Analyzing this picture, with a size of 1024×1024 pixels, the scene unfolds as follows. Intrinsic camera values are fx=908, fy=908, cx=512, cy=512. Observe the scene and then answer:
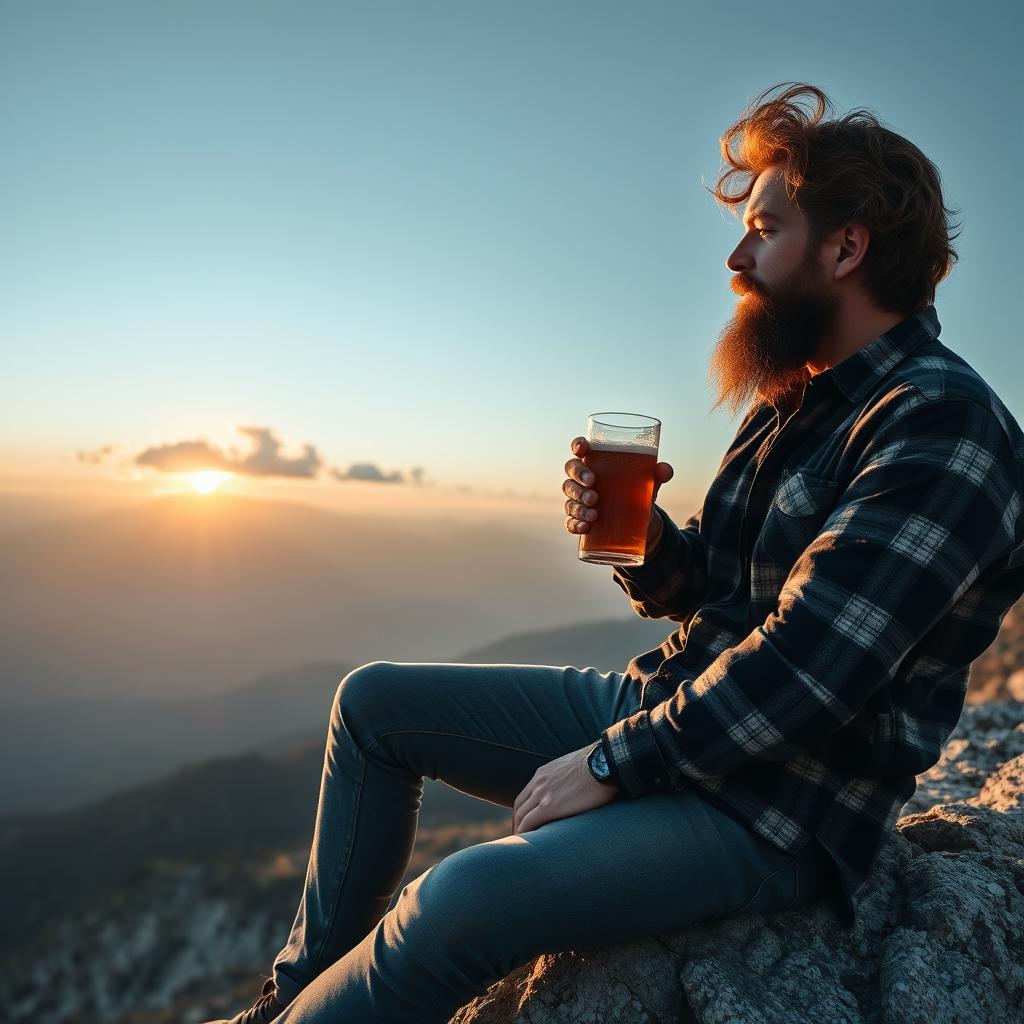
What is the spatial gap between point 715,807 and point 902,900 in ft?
2.98

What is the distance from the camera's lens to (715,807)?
238 cm

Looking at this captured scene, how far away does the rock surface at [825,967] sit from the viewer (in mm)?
2348

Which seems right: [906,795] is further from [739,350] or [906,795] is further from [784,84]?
[784,84]

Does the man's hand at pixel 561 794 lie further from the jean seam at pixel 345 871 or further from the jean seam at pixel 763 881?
the jean seam at pixel 345 871

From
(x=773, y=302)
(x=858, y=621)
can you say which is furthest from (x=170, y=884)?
(x=858, y=621)

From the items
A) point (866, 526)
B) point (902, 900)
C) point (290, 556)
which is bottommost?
point (290, 556)

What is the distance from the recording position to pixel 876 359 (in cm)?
273

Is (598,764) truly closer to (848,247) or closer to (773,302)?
(773,302)

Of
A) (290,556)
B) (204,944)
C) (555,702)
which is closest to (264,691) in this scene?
(290,556)

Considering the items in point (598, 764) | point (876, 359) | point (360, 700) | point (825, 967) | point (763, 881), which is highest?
point (876, 359)

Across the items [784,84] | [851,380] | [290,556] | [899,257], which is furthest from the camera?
[290,556]

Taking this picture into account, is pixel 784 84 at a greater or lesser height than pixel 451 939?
greater

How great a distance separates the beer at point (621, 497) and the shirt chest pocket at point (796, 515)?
396 millimetres

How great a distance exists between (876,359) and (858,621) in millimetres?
938
